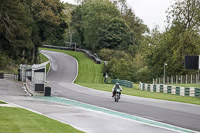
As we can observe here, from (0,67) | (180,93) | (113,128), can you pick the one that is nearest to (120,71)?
(0,67)

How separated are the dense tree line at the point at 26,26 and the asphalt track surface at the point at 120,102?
20.8 ft

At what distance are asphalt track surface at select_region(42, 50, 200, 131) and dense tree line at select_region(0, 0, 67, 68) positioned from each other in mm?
6345

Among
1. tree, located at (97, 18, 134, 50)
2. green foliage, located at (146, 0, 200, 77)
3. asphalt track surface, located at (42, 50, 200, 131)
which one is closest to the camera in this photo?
asphalt track surface, located at (42, 50, 200, 131)

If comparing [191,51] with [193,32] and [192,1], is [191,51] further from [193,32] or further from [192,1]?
[192,1]

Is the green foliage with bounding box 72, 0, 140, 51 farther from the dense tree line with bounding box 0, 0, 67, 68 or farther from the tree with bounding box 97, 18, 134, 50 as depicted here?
the dense tree line with bounding box 0, 0, 67, 68

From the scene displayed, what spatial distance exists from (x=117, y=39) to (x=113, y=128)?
82.0m

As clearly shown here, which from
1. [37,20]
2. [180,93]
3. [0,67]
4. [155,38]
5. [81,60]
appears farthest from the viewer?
[155,38]

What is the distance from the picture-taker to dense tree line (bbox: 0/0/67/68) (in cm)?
6719

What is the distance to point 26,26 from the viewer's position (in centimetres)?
6912

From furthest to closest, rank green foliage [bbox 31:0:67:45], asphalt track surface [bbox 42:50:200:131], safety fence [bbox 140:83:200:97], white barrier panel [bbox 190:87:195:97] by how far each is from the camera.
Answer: green foliage [bbox 31:0:67:45] → white barrier panel [bbox 190:87:195:97] → safety fence [bbox 140:83:200:97] → asphalt track surface [bbox 42:50:200:131]

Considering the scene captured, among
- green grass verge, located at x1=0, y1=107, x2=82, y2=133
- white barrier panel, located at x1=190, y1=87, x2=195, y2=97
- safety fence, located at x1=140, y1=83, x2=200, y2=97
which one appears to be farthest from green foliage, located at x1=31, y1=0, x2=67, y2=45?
green grass verge, located at x1=0, y1=107, x2=82, y2=133

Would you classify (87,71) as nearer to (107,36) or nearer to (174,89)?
(107,36)

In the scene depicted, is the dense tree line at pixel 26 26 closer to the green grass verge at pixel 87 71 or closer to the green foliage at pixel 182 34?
the green grass verge at pixel 87 71

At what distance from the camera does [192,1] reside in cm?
6762
